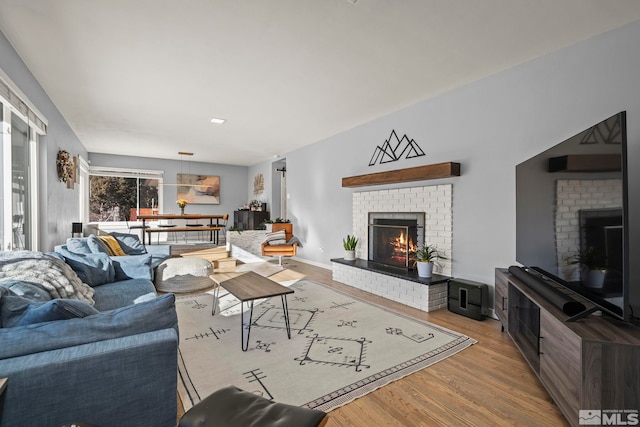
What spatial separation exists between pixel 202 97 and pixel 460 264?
3.74 meters

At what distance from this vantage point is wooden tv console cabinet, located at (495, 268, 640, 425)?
1416 millimetres

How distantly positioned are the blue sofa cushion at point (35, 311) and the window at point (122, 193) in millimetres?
7581

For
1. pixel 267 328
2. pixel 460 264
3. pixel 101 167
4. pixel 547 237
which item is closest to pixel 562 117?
pixel 547 237

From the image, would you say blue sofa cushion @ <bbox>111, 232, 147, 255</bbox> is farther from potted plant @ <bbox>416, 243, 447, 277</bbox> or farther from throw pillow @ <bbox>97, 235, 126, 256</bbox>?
potted plant @ <bbox>416, 243, 447, 277</bbox>

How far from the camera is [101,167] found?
26.5 feet

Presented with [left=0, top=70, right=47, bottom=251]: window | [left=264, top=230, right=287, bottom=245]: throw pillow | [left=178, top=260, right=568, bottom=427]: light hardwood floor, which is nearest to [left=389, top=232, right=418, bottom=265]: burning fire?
[left=178, top=260, right=568, bottom=427]: light hardwood floor

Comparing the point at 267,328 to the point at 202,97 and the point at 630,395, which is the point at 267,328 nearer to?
the point at 630,395

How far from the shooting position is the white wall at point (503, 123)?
2.50m

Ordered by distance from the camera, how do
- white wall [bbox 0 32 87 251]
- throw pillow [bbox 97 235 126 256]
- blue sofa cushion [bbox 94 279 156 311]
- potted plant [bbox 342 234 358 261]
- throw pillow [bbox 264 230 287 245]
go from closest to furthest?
blue sofa cushion [bbox 94 279 156 311], white wall [bbox 0 32 87 251], throw pillow [bbox 97 235 126 256], potted plant [bbox 342 234 358 261], throw pillow [bbox 264 230 287 245]

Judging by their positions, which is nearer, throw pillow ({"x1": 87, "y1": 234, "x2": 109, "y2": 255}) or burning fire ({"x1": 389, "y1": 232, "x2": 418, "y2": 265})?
throw pillow ({"x1": 87, "y1": 234, "x2": 109, "y2": 255})

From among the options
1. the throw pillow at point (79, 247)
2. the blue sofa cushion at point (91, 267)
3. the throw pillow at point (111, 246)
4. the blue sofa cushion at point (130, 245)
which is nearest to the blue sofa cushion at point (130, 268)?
the blue sofa cushion at point (91, 267)

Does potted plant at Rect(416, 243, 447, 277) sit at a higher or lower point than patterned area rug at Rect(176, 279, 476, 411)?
higher

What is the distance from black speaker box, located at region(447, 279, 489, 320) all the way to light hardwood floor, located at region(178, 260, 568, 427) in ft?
2.09

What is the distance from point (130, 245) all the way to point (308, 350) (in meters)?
3.37
